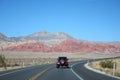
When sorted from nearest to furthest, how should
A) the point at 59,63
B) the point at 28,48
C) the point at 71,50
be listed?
1. the point at 59,63
2. the point at 28,48
3. the point at 71,50

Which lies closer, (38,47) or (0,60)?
(0,60)

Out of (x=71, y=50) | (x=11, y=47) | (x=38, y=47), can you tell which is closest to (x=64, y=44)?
Answer: (x=71, y=50)

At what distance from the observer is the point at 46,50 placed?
607ft

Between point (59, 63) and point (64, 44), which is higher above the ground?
point (64, 44)

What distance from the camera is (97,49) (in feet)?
650

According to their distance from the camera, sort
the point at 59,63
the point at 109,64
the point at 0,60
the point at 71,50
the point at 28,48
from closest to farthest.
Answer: the point at 59,63 → the point at 0,60 → the point at 109,64 → the point at 28,48 → the point at 71,50

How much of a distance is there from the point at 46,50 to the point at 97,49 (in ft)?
105

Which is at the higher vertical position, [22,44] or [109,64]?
[22,44]

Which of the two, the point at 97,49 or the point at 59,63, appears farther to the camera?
the point at 97,49

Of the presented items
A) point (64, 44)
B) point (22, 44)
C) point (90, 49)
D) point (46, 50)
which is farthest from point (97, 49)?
point (22, 44)

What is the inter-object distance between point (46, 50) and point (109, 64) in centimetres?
12916

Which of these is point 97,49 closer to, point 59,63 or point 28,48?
point 28,48

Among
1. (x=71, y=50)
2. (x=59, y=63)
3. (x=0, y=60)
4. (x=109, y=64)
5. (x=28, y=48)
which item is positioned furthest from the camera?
(x=71, y=50)

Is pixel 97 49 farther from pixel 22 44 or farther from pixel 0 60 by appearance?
pixel 0 60
